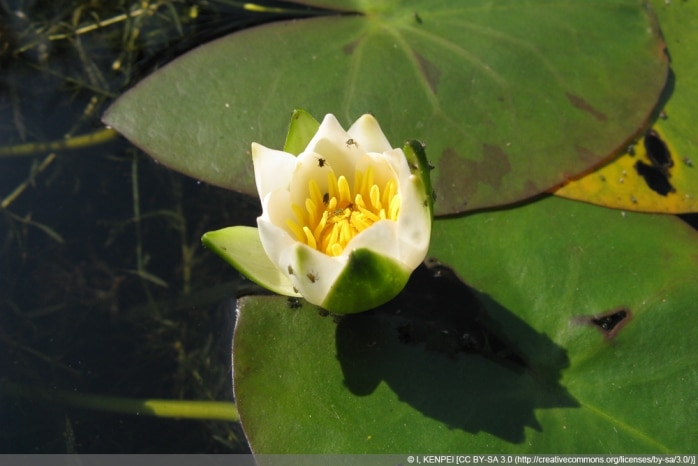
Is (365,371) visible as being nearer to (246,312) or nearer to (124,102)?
(246,312)

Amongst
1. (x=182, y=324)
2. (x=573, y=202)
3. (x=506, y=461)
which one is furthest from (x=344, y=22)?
(x=506, y=461)

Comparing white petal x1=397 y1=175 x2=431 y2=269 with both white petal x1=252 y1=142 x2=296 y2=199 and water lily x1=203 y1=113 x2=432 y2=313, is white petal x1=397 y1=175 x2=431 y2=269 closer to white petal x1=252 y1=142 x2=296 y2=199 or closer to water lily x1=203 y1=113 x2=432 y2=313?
water lily x1=203 y1=113 x2=432 y2=313

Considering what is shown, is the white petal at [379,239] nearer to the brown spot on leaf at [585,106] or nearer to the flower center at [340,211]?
the flower center at [340,211]

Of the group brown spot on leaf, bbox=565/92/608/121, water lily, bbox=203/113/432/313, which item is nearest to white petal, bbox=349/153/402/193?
water lily, bbox=203/113/432/313

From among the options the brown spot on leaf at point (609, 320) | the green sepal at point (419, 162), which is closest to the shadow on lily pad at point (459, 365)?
the brown spot on leaf at point (609, 320)

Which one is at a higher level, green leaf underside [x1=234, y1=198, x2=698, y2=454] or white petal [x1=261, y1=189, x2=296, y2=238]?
white petal [x1=261, y1=189, x2=296, y2=238]
